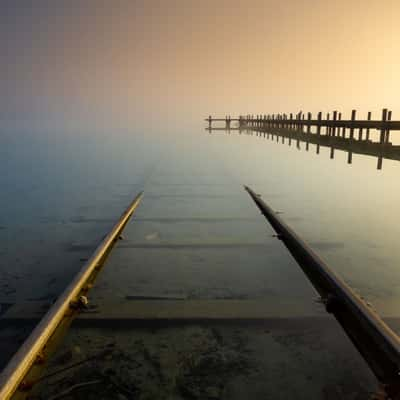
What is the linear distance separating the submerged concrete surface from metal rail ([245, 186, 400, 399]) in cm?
15

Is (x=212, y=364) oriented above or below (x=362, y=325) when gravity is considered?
below

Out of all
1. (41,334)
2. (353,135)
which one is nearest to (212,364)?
(41,334)

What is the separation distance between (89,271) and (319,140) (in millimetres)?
17109

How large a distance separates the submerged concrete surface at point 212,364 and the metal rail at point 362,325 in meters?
0.15

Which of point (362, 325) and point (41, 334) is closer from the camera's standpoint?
point (41, 334)

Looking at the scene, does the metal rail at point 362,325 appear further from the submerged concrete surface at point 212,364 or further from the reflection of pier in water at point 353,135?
the reflection of pier in water at point 353,135

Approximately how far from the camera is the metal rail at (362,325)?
4277mm

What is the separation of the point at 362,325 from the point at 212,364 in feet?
7.44

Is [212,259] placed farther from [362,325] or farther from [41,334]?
[41,334]

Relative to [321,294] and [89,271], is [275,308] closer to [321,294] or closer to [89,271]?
[321,294]

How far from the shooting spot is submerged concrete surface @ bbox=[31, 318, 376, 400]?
415cm

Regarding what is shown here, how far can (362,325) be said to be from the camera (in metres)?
5.17

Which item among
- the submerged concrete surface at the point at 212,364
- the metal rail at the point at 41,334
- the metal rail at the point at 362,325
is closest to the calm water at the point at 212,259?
the submerged concrete surface at the point at 212,364

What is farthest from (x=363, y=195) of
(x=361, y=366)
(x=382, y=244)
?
(x=361, y=366)
